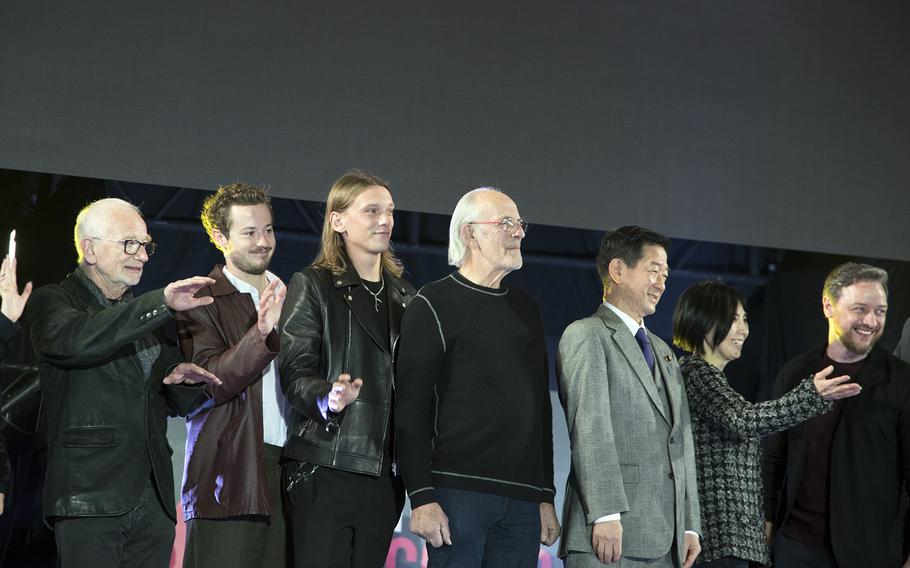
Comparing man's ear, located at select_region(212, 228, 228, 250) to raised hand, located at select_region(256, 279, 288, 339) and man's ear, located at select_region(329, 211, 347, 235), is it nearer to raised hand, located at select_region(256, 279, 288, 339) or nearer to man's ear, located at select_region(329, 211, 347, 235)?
man's ear, located at select_region(329, 211, 347, 235)

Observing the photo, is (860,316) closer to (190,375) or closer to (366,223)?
(366,223)

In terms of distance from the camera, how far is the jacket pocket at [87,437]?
10.4 feet

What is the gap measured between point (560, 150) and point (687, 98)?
0.89 metres

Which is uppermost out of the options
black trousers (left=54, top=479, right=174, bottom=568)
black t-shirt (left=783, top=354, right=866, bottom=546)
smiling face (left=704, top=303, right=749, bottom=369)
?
smiling face (left=704, top=303, right=749, bottom=369)

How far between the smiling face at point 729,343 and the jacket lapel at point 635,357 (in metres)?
0.57

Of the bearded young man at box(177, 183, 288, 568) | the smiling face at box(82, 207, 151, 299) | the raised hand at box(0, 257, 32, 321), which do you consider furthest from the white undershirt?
the raised hand at box(0, 257, 32, 321)

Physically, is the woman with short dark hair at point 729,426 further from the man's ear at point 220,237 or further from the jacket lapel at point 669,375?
the man's ear at point 220,237

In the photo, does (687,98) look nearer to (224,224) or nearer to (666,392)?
(666,392)

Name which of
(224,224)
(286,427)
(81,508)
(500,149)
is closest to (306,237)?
(500,149)

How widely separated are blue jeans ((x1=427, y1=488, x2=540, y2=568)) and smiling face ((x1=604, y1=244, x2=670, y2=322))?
2.93 ft

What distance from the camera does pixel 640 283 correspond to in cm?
365

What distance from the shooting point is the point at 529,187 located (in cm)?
589

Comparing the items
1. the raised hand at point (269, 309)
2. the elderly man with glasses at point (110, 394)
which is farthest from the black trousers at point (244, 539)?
the raised hand at point (269, 309)

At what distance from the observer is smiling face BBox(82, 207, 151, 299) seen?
11.1 feet
